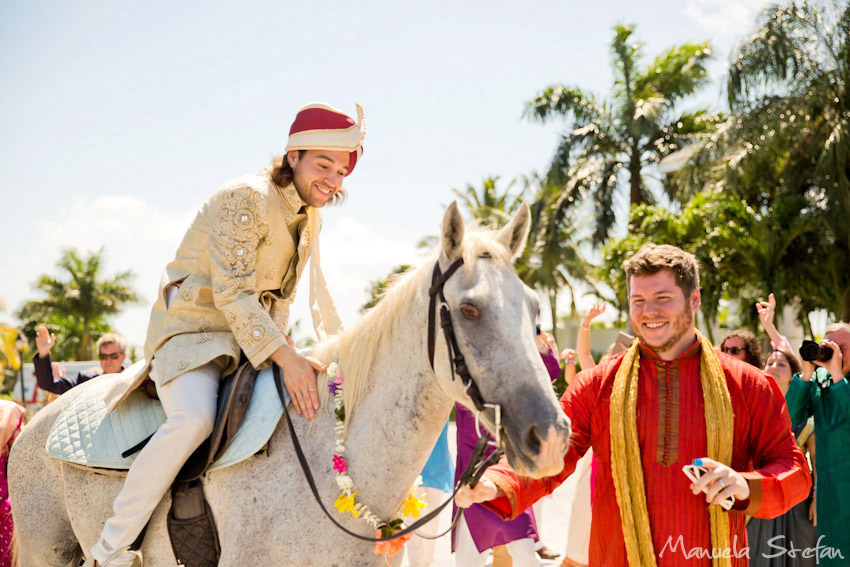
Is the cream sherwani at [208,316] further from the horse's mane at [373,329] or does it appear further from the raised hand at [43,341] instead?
the raised hand at [43,341]

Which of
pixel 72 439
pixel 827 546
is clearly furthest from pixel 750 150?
pixel 72 439

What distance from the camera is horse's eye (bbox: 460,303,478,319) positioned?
237 centimetres

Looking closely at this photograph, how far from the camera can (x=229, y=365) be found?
10.7 feet

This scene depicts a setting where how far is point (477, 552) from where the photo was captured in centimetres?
557

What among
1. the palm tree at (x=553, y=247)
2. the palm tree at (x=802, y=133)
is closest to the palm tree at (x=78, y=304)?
the palm tree at (x=553, y=247)

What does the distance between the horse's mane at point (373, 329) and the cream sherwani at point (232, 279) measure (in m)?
0.30

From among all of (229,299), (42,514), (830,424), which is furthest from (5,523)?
(830,424)

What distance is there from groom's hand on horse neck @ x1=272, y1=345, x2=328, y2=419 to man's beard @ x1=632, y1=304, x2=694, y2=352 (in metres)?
1.42

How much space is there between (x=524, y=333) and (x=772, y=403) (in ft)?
3.83

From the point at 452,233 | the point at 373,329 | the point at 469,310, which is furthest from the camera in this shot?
the point at 373,329

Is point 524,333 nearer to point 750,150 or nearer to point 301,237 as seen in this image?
point 301,237

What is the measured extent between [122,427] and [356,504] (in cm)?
134

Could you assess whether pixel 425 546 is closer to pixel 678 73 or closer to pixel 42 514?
pixel 42 514

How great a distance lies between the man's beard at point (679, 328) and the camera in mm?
2738
